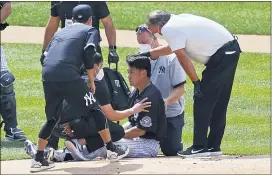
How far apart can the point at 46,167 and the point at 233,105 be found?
4929 millimetres

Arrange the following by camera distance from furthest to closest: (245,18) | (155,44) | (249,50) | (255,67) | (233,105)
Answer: (245,18)
(249,50)
(255,67)
(233,105)
(155,44)

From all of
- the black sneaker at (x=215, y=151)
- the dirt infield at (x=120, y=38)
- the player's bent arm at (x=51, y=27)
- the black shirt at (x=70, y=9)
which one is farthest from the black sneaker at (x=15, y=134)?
the dirt infield at (x=120, y=38)

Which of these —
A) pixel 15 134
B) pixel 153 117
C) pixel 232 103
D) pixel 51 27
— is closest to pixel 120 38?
pixel 232 103

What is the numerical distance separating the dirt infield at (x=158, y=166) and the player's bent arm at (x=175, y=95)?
0.82 metres

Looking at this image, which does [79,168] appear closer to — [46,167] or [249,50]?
[46,167]

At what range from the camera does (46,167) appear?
9320mm

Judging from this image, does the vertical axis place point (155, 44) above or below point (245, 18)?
above

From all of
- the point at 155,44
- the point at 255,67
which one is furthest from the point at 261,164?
the point at 255,67

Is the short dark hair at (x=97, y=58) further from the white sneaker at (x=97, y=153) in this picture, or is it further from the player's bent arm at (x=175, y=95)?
the player's bent arm at (x=175, y=95)

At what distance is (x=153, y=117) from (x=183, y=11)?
9370 mm

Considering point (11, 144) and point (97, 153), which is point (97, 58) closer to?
point (97, 153)

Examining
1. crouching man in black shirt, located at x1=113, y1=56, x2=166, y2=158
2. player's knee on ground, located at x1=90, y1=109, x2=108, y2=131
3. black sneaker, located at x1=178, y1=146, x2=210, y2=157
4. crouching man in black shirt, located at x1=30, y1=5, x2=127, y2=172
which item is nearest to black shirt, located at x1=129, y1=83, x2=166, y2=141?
crouching man in black shirt, located at x1=113, y1=56, x2=166, y2=158

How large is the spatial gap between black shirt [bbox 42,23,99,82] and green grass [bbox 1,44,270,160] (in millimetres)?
1294

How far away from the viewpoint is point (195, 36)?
32.9 feet
